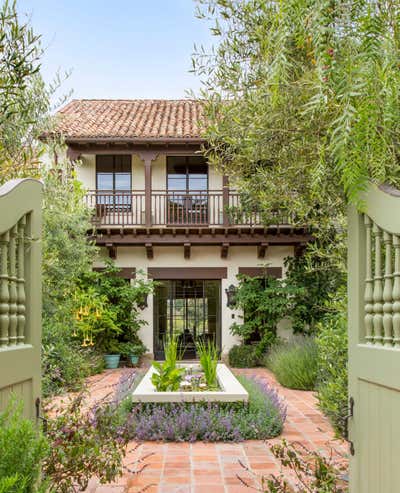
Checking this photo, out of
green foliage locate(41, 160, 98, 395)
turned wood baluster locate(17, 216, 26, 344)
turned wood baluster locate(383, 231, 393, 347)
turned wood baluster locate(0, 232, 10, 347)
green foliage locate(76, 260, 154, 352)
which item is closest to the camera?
turned wood baluster locate(383, 231, 393, 347)

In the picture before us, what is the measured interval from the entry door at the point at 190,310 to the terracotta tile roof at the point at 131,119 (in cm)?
391

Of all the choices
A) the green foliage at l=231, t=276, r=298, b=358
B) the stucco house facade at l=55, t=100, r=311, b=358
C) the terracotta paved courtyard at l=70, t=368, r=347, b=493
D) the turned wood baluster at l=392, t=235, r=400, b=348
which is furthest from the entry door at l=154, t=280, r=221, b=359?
the turned wood baluster at l=392, t=235, r=400, b=348

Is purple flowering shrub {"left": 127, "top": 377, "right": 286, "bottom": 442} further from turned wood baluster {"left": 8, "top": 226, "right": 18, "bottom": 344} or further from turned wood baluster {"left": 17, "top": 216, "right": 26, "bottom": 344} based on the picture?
turned wood baluster {"left": 8, "top": 226, "right": 18, "bottom": 344}

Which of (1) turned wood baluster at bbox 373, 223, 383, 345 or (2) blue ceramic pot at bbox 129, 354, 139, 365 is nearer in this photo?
(1) turned wood baluster at bbox 373, 223, 383, 345

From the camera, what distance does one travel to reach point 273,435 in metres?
5.35

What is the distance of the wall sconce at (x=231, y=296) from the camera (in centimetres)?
1251

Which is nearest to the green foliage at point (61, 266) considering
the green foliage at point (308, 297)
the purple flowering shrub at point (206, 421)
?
the purple flowering shrub at point (206, 421)

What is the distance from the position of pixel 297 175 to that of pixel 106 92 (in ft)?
43.5

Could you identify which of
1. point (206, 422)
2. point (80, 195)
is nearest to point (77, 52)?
point (80, 195)

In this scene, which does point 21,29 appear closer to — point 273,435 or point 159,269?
point 273,435

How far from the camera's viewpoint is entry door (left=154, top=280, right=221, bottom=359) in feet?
43.0

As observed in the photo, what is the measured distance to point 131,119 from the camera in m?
14.0

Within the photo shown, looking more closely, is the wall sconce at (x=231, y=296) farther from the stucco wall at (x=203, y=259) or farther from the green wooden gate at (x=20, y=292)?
the green wooden gate at (x=20, y=292)

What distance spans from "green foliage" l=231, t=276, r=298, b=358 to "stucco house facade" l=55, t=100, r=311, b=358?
1.62 feet
